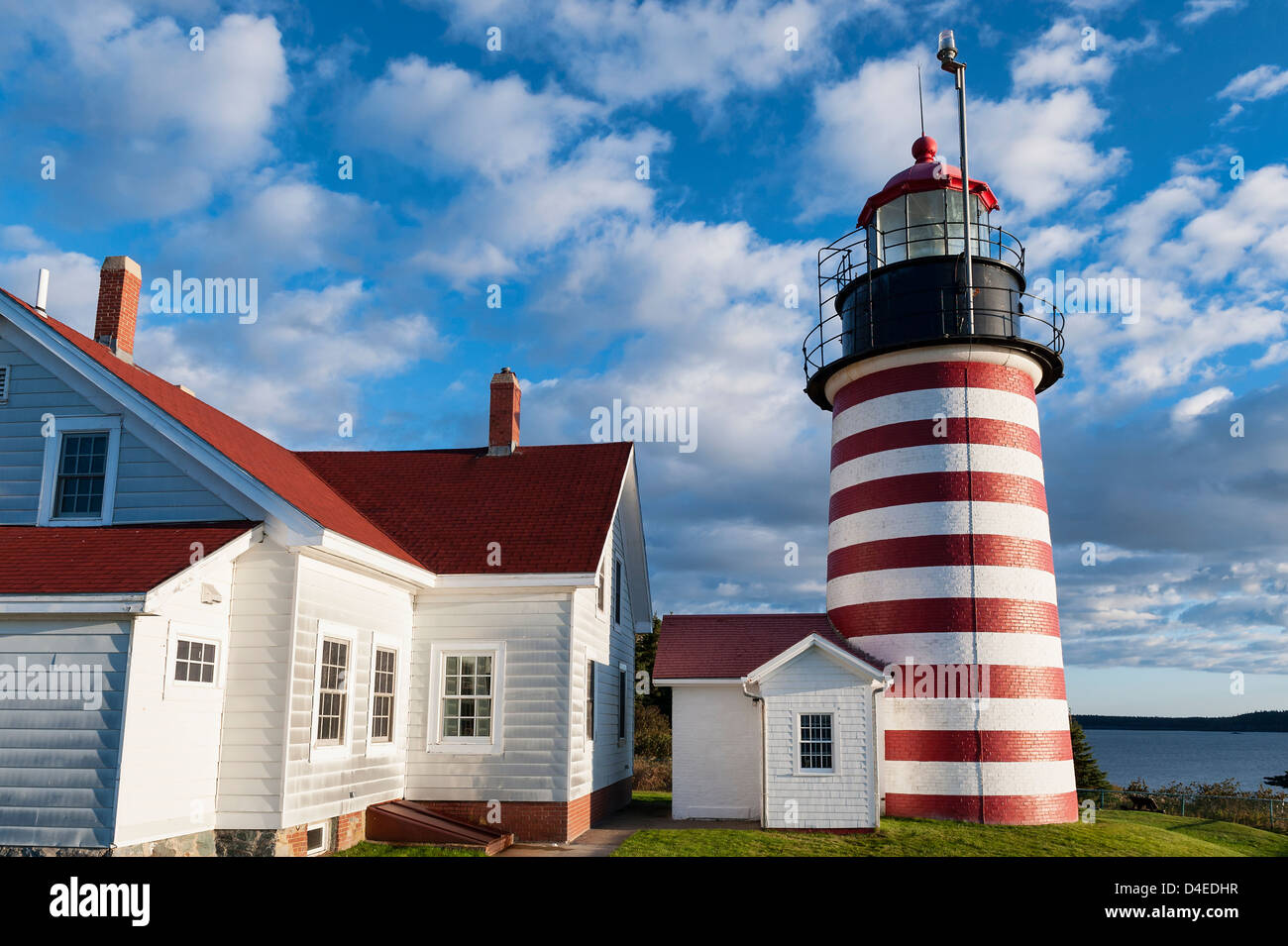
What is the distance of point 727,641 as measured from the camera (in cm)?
1936

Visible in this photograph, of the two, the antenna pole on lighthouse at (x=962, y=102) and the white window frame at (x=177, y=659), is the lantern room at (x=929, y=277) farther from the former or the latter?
the white window frame at (x=177, y=659)

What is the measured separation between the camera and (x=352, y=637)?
13922 mm

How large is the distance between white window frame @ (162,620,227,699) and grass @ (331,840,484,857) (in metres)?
3.04

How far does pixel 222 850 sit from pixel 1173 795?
23.0 m

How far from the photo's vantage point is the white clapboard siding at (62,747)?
10297 millimetres

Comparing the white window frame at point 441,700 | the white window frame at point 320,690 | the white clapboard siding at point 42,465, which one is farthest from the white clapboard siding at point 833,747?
the white clapboard siding at point 42,465

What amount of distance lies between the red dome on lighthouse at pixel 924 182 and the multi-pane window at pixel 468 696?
11728 mm

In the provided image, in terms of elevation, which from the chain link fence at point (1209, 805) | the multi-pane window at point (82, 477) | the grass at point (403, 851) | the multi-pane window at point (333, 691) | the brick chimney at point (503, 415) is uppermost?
the brick chimney at point (503, 415)

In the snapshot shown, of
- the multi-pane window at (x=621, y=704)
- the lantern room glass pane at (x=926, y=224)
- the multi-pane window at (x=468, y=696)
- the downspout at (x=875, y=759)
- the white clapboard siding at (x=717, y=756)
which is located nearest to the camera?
the multi-pane window at (x=468, y=696)

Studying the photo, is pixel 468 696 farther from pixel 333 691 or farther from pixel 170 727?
pixel 170 727

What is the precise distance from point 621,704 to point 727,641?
10.3ft

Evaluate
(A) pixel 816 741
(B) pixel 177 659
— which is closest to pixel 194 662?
(B) pixel 177 659
